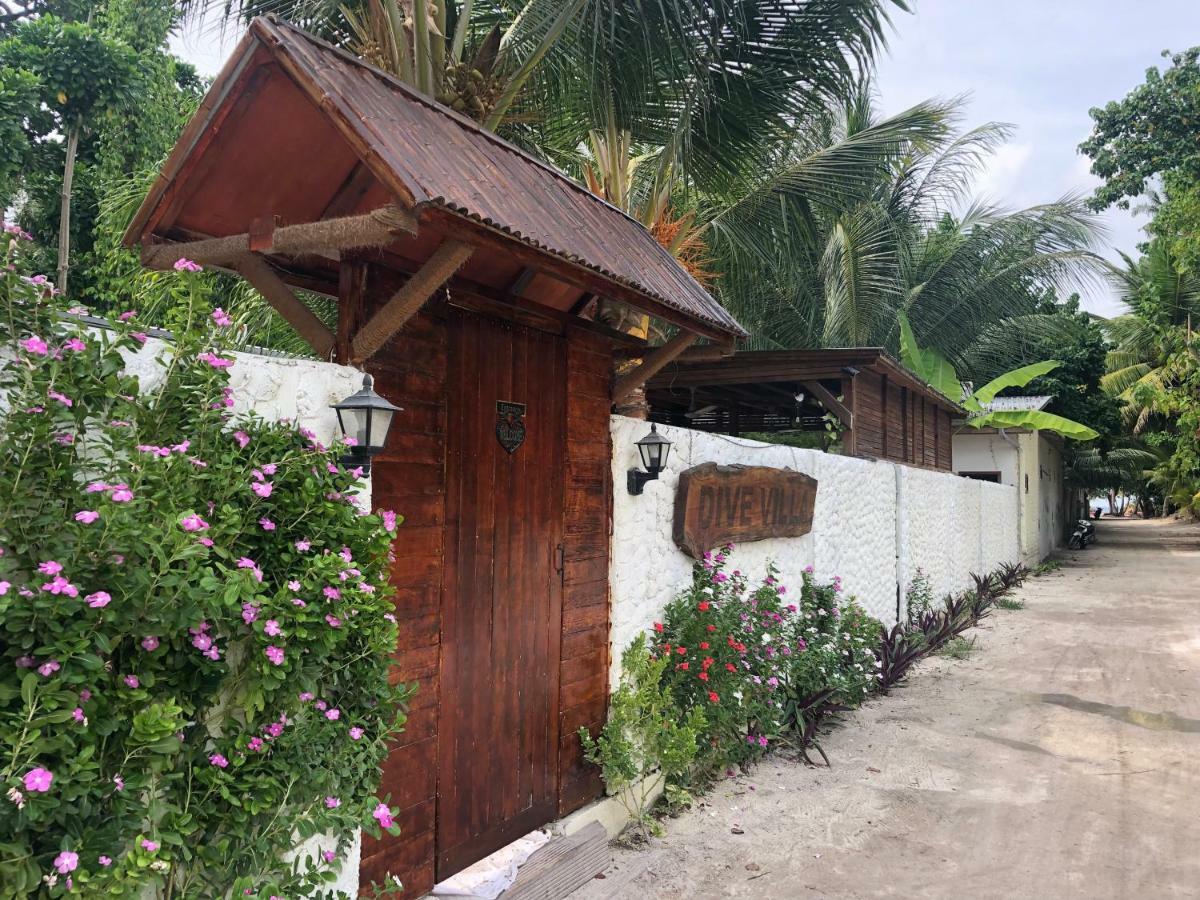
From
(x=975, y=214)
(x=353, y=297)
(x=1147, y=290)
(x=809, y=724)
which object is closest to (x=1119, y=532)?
(x=1147, y=290)

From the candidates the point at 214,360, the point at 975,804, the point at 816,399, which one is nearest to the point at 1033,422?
the point at 816,399

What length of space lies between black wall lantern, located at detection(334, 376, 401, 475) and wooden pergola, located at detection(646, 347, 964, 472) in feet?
15.2

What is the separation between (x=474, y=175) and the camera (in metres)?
3.45

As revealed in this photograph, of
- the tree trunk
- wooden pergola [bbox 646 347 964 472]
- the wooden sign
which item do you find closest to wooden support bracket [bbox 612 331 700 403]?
the wooden sign

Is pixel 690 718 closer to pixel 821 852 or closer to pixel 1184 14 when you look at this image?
pixel 821 852

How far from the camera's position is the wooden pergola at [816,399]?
9.15m

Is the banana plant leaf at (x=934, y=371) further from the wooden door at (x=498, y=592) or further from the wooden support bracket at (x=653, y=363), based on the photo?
the wooden door at (x=498, y=592)

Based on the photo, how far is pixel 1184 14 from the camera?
16.0m

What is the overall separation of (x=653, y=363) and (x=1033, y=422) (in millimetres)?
Answer: 13469

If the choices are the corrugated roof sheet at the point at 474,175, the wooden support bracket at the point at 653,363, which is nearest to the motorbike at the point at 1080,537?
the corrugated roof sheet at the point at 474,175

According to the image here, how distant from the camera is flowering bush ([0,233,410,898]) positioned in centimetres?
181

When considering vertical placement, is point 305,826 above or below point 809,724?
above

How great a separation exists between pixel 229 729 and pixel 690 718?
3.12m

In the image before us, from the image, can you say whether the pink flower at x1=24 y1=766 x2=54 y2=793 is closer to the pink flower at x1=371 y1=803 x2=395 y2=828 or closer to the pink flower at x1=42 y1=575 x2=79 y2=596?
the pink flower at x1=42 y1=575 x2=79 y2=596
